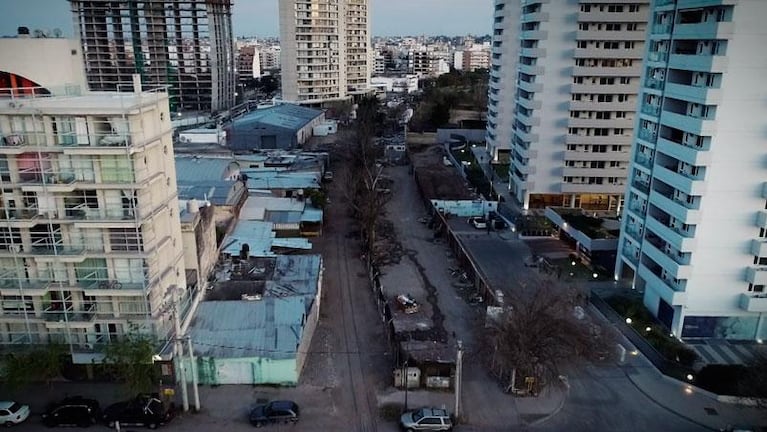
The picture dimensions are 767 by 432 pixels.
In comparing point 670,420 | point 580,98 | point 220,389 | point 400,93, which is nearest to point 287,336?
point 220,389

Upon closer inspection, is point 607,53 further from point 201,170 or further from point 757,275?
point 201,170

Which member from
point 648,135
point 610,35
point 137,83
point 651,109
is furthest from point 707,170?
point 137,83

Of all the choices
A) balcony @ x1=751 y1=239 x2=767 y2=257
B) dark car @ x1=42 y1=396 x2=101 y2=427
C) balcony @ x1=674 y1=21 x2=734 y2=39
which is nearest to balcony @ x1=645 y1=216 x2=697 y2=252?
balcony @ x1=751 y1=239 x2=767 y2=257

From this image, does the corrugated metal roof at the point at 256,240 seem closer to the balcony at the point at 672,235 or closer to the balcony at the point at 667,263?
the balcony at the point at 667,263

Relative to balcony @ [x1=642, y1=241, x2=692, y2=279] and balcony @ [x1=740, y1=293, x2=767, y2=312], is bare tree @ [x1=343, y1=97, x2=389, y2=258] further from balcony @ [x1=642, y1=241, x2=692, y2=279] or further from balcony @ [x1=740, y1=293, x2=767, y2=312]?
balcony @ [x1=740, y1=293, x2=767, y2=312]

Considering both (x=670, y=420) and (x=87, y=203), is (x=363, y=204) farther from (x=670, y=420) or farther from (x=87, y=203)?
(x=670, y=420)
